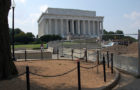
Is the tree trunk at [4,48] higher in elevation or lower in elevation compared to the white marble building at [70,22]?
lower

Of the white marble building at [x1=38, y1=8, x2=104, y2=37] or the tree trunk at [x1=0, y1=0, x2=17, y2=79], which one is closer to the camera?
the tree trunk at [x1=0, y1=0, x2=17, y2=79]

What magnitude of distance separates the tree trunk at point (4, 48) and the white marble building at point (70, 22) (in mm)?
93975

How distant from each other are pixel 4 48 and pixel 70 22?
106528mm

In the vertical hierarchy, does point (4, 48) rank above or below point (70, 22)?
below

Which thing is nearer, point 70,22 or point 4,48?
point 4,48

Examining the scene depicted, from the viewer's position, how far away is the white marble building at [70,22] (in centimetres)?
10306

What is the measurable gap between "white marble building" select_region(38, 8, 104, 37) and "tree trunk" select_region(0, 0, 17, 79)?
94.0 metres

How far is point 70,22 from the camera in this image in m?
112

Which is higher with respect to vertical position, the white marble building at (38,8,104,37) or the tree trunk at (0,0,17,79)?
the white marble building at (38,8,104,37)

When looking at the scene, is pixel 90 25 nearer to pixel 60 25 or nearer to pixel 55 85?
pixel 60 25

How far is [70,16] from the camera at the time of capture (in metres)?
107

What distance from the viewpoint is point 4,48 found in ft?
23.9

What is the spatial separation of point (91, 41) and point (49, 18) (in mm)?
85929

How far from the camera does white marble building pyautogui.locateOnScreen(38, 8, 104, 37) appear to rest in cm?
10306
